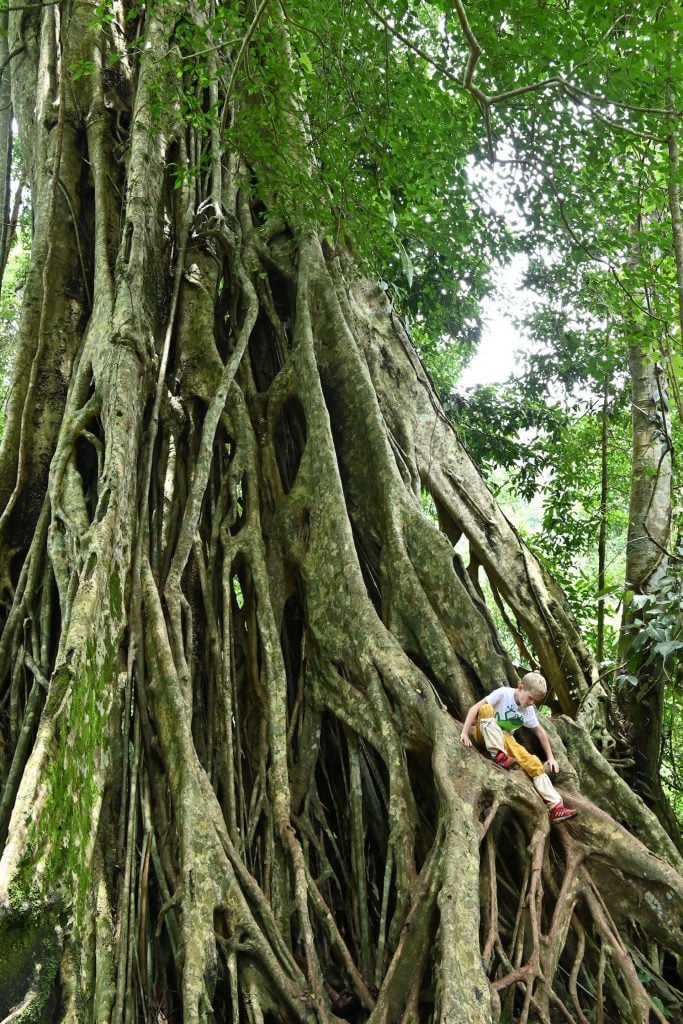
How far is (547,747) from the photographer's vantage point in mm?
3338

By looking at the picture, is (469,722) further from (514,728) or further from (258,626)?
(258,626)

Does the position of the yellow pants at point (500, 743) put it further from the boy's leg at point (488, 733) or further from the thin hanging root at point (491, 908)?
the thin hanging root at point (491, 908)

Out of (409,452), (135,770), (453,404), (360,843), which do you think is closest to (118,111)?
(409,452)

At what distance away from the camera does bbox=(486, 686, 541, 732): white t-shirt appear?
3.33 metres

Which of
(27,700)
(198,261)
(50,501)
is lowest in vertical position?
(27,700)

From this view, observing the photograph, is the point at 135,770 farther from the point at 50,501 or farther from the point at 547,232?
the point at 547,232

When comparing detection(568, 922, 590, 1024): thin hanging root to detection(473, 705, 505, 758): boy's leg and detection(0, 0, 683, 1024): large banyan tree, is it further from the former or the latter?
detection(473, 705, 505, 758): boy's leg

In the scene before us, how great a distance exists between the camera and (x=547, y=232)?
6.18 meters

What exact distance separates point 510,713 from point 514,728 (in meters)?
0.07

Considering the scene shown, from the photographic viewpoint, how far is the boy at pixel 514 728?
3191 millimetres

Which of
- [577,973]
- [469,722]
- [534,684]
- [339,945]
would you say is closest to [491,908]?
[577,973]

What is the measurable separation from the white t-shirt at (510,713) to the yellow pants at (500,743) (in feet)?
0.19

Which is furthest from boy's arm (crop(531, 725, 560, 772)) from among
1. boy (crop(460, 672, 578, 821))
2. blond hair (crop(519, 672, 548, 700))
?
blond hair (crop(519, 672, 548, 700))

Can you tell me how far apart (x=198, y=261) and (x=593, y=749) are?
3311 millimetres
